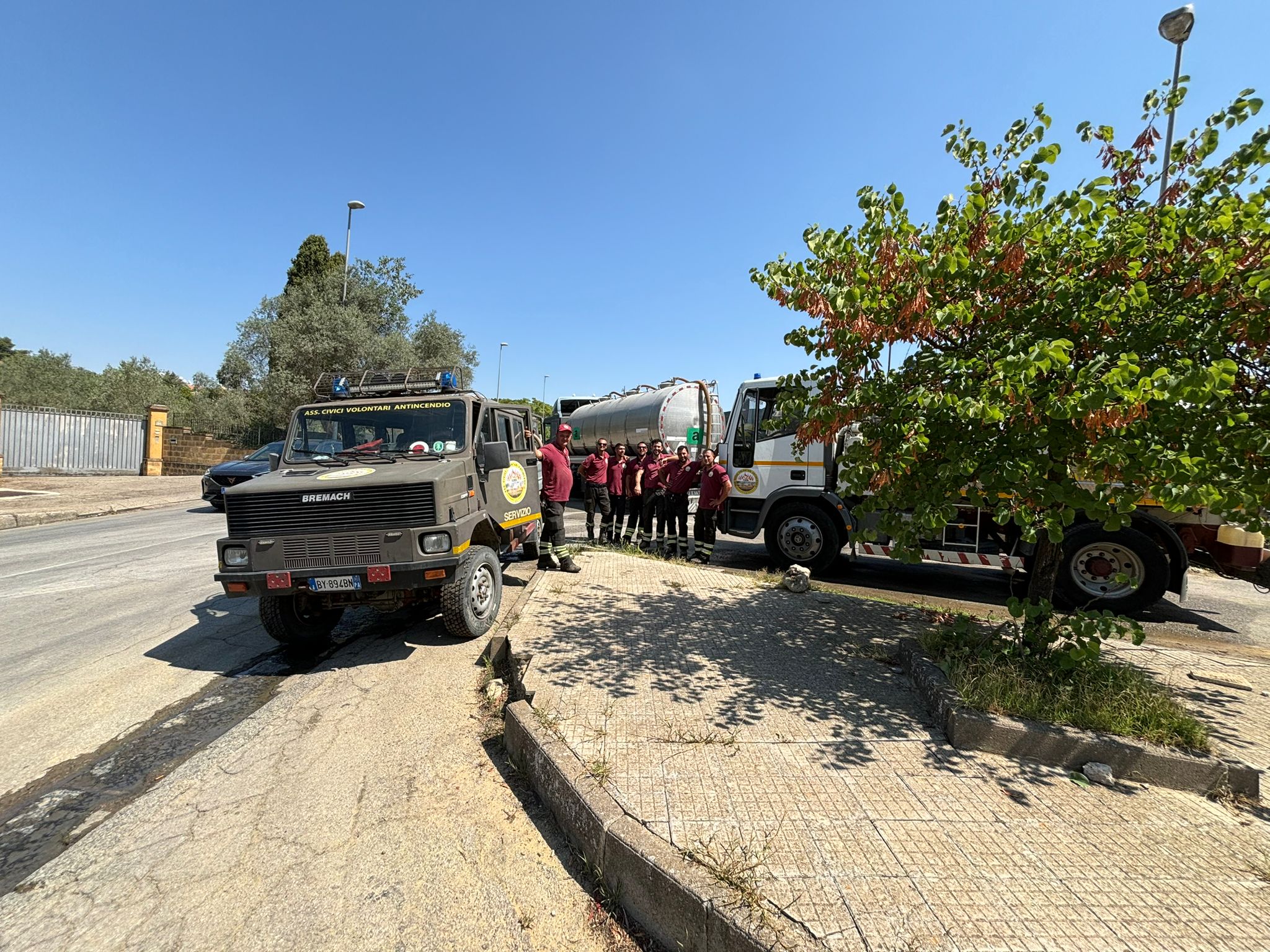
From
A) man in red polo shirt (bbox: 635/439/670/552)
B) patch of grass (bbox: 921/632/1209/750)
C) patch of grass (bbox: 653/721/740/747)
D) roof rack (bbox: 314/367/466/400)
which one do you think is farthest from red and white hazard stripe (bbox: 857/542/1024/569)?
roof rack (bbox: 314/367/466/400)

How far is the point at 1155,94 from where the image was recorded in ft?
10.8

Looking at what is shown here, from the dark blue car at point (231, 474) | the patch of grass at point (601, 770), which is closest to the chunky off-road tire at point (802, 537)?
the patch of grass at point (601, 770)

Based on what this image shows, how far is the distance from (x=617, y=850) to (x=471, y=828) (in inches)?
33.3

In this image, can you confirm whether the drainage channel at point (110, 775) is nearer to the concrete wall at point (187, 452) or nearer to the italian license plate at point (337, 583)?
the italian license plate at point (337, 583)

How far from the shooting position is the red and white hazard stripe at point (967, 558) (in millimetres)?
6984

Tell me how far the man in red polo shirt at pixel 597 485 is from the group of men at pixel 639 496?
0.04 feet

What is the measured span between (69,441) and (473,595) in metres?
24.3

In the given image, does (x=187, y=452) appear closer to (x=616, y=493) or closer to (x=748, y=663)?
(x=616, y=493)

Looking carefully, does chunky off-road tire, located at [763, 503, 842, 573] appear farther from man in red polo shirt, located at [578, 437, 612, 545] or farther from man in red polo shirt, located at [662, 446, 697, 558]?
man in red polo shirt, located at [578, 437, 612, 545]

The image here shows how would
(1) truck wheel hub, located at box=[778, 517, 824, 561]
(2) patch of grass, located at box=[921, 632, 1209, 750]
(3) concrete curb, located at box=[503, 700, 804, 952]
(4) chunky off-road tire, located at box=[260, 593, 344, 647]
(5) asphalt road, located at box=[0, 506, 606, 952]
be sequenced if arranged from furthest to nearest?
(1) truck wheel hub, located at box=[778, 517, 824, 561], (4) chunky off-road tire, located at box=[260, 593, 344, 647], (2) patch of grass, located at box=[921, 632, 1209, 750], (5) asphalt road, located at box=[0, 506, 606, 952], (3) concrete curb, located at box=[503, 700, 804, 952]

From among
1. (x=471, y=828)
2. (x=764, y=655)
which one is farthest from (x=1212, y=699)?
(x=471, y=828)

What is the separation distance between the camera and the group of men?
Result: 8117 mm

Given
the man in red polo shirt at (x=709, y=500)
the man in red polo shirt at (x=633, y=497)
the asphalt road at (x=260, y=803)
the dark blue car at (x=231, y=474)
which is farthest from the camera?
the dark blue car at (x=231, y=474)

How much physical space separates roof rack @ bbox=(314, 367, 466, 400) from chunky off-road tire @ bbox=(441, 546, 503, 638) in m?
1.88
